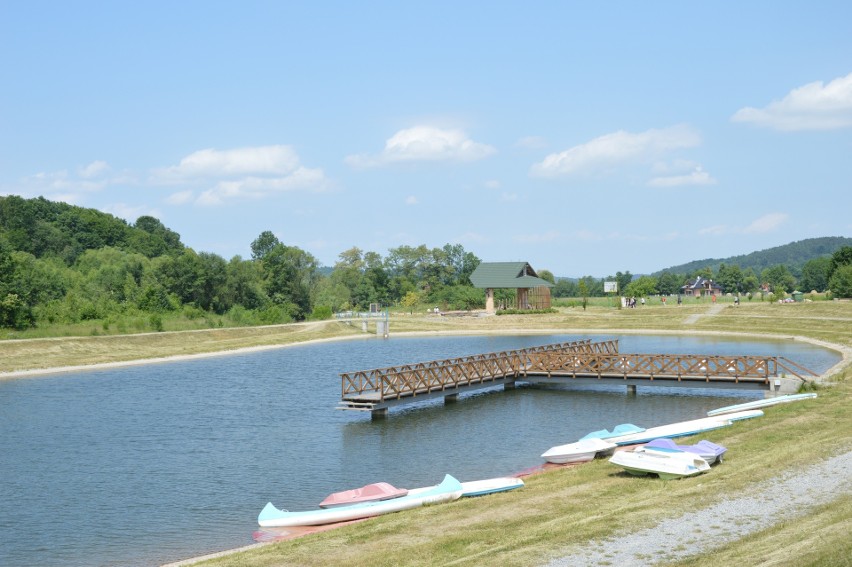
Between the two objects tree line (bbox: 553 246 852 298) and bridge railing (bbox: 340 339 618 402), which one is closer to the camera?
bridge railing (bbox: 340 339 618 402)

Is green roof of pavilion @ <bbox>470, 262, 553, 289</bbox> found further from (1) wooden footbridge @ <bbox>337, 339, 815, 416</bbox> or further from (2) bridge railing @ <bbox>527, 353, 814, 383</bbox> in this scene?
(2) bridge railing @ <bbox>527, 353, 814, 383</bbox>

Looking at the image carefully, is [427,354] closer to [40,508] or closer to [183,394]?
[183,394]

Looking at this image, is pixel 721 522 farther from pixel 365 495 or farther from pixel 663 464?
pixel 365 495

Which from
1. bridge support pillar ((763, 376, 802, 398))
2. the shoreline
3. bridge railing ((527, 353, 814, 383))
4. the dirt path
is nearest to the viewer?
bridge support pillar ((763, 376, 802, 398))

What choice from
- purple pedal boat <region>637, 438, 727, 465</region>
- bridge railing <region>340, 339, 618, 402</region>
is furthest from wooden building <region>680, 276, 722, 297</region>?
purple pedal boat <region>637, 438, 727, 465</region>

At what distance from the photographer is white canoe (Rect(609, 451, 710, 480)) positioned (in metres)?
20.2

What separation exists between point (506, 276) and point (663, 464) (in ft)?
300

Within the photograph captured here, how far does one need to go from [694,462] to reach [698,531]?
5.71 m

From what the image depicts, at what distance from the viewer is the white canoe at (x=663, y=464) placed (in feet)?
66.3

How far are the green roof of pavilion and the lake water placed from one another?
188 ft

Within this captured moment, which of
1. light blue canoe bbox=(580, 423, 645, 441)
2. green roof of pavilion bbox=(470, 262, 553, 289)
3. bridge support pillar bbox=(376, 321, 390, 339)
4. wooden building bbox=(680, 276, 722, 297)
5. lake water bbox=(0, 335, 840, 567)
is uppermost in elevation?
green roof of pavilion bbox=(470, 262, 553, 289)

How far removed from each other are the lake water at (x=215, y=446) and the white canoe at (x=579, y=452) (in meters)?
1.05

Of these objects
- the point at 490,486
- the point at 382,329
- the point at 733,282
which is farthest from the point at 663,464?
the point at 733,282

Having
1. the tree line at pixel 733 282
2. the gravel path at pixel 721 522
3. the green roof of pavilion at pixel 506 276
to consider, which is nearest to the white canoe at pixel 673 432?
the gravel path at pixel 721 522
